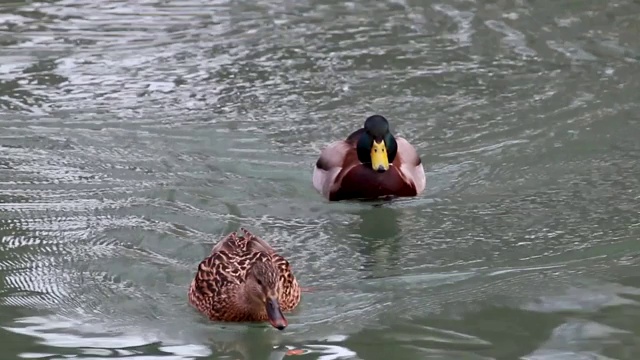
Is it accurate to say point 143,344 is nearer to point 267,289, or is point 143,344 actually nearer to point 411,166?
point 267,289

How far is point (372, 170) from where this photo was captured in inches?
400

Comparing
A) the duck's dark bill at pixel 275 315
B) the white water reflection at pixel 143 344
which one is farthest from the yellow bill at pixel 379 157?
the duck's dark bill at pixel 275 315

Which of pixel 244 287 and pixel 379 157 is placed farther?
pixel 379 157

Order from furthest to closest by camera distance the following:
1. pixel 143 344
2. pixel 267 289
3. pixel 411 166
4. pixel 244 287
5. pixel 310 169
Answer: pixel 310 169 < pixel 411 166 < pixel 244 287 < pixel 267 289 < pixel 143 344

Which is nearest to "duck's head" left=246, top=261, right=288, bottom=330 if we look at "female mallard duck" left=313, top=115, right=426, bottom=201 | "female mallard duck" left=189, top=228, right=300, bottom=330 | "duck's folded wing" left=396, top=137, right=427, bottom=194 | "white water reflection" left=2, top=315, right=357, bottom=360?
"female mallard duck" left=189, top=228, right=300, bottom=330

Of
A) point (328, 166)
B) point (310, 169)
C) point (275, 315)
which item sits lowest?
point (310, 169)

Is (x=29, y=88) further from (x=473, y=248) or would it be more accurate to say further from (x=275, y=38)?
(x=473, y=248)

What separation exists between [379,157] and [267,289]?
10.2 ft

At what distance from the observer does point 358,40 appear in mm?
14266

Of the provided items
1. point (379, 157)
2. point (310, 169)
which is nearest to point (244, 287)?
point (379, 157)

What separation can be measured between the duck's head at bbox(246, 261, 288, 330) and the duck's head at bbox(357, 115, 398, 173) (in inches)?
112

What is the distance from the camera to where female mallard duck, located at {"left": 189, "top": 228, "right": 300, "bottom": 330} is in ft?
23.6

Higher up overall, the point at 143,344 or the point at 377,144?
the point at 377,144

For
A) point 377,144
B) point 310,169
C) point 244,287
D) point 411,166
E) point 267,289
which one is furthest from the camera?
point 310,169
